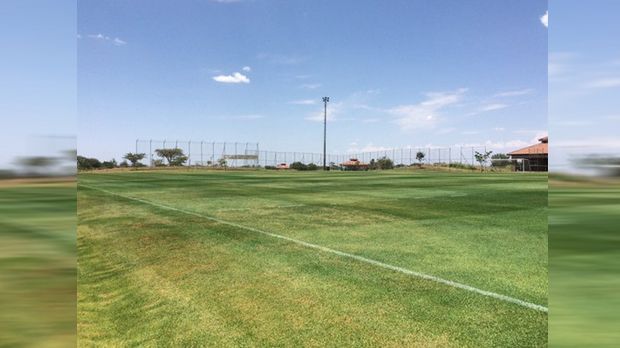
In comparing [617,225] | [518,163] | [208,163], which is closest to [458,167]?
[518,163]

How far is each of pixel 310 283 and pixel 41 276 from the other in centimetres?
286

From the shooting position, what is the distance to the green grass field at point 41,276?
8.18ft

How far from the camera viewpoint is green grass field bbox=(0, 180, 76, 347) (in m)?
2.49

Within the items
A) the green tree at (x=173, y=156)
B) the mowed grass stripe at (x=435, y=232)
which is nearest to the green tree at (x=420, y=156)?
the green tree at (x=173, y=156)

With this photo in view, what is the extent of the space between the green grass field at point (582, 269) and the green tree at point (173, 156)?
49.7m

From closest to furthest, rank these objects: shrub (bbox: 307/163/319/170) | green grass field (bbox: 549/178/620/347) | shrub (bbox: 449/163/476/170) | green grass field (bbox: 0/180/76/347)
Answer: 1. green grass field (bbox: 549/178/620/347)
2. green grass field (bbox: 0/180/76/347)
3. shrub (bbox: 449/163/476/170)
4. shrub (bbox: 307/163/319/170)

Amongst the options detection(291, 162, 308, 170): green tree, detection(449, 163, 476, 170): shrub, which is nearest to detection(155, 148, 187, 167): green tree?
detection(291, 162, 308, 170): green tree

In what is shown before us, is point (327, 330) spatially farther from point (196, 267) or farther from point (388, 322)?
point (196, 267)

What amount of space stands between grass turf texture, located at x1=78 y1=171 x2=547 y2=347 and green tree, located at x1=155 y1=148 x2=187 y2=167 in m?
44.7

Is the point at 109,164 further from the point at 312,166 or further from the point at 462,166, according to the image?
the point at 462,166

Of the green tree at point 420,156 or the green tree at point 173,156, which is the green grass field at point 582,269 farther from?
the green tree at point 420,156

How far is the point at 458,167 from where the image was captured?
6125 centimetres

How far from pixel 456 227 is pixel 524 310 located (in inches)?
176

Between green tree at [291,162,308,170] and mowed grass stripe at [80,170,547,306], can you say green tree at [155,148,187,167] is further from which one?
mowed grass stripe at [80,170,547,306]
